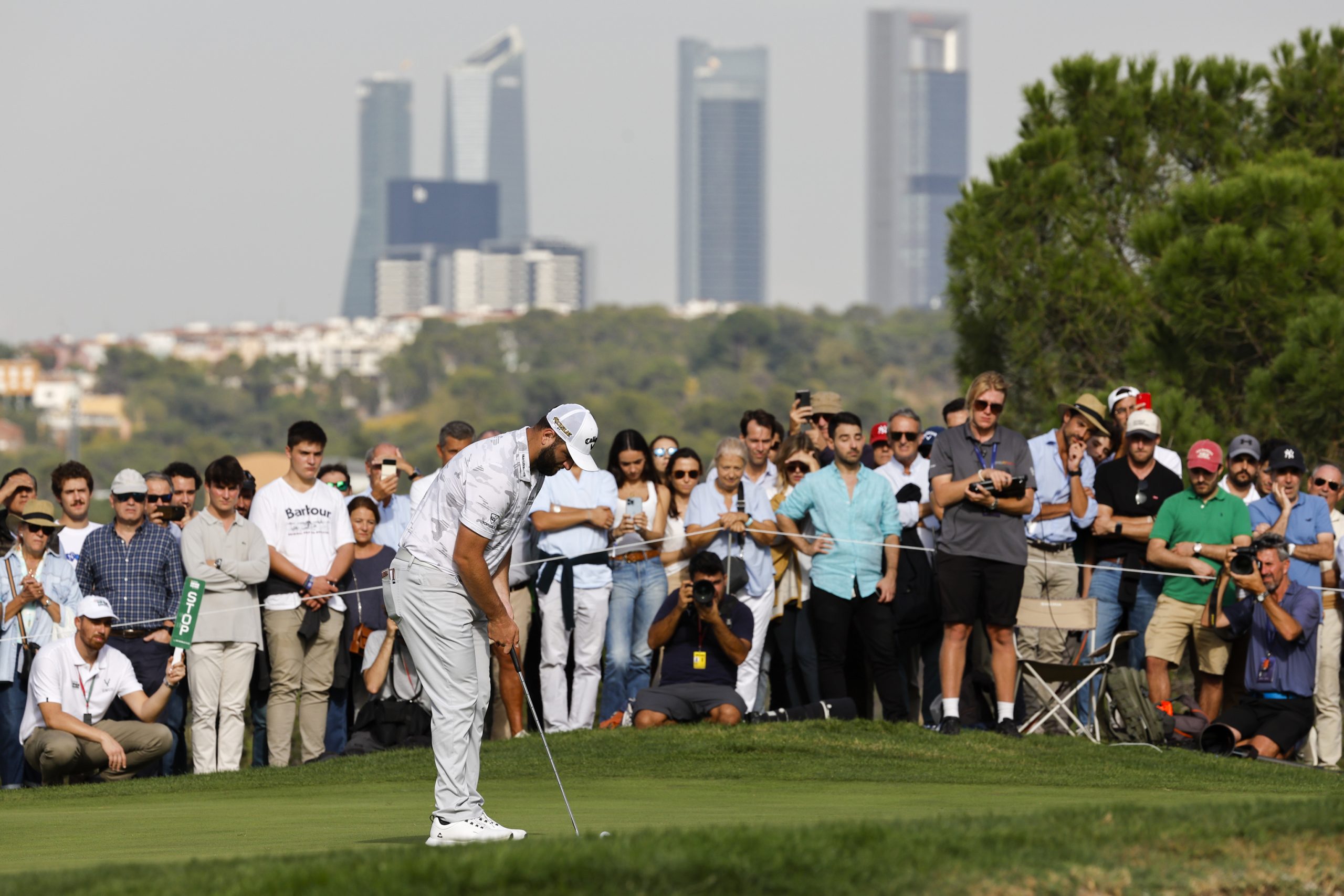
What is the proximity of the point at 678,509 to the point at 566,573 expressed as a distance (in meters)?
1.01

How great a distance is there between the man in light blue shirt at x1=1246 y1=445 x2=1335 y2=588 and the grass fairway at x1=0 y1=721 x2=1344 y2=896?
1.63 meters

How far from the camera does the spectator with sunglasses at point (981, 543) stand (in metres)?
10.1

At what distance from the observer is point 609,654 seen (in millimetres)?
11203

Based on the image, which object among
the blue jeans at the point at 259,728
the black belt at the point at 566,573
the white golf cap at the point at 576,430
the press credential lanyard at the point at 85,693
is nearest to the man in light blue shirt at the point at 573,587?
the black belt at the point at 566,573

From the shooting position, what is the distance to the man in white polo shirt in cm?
984

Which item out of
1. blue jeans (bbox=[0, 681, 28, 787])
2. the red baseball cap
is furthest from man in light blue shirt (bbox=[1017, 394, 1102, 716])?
blue jeans (bbox=[0, 681, 28, 787])

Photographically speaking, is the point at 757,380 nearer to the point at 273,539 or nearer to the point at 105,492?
the point at 105,492

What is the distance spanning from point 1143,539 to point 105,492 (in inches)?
4151

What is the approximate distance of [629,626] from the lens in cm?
1125

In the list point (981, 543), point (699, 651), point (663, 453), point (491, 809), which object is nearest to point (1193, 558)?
point (981, 543)

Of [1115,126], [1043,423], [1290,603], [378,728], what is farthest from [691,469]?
[1115,126]

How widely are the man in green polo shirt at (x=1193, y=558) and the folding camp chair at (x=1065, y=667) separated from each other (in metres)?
0.25

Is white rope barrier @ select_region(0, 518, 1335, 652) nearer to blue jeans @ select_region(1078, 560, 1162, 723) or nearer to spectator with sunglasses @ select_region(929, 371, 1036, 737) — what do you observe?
blue jeans @ select_region(1078, 560, 1162, 723)

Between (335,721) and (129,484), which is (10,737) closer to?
(129,484)
